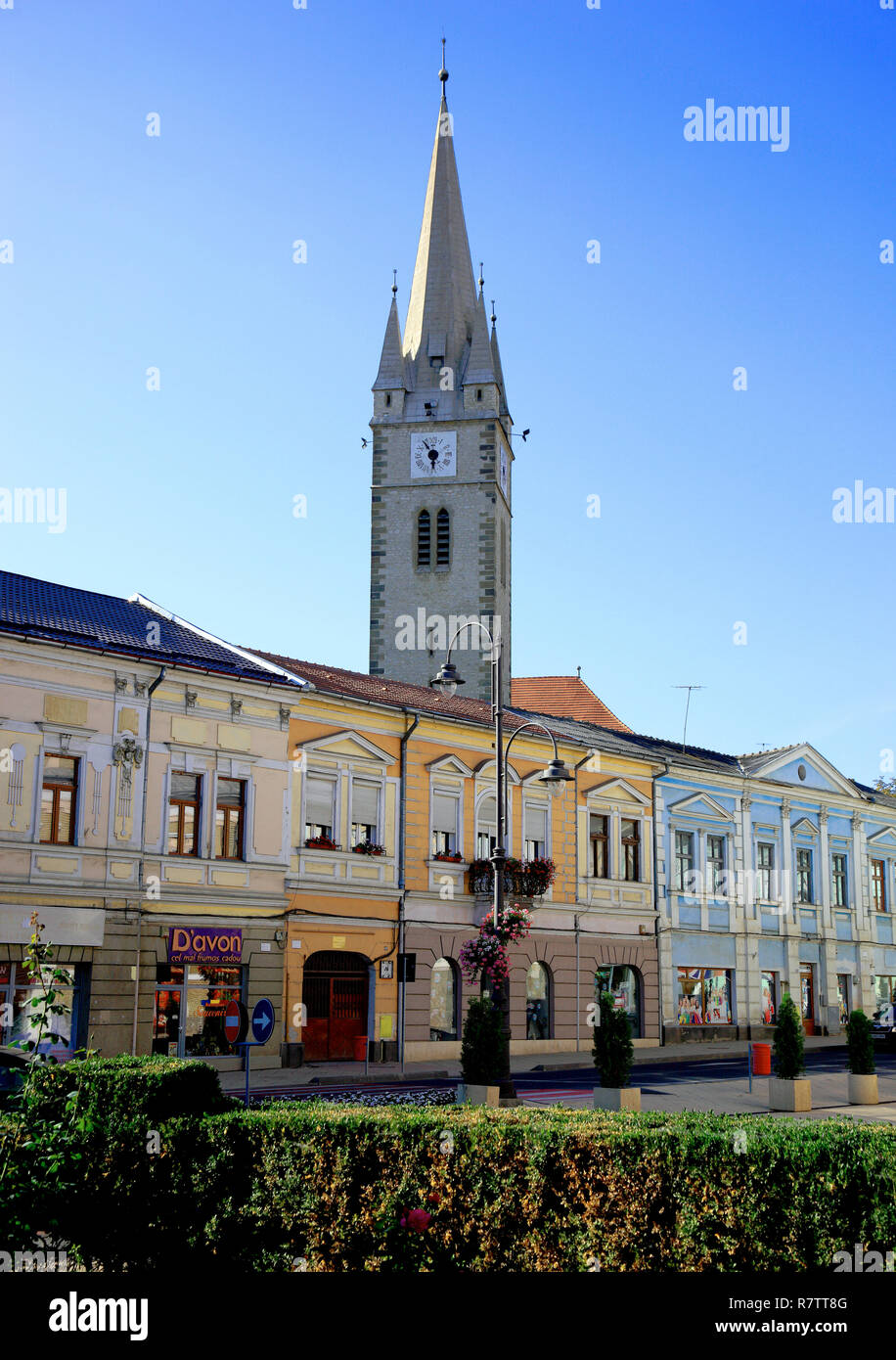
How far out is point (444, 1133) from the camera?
402 inches

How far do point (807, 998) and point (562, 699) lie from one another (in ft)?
55.4

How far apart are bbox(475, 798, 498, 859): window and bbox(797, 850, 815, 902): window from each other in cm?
1594

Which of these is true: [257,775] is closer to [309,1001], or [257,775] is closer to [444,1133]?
[309,1001]

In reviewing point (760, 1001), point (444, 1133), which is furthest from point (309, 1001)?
point (444, 1133)

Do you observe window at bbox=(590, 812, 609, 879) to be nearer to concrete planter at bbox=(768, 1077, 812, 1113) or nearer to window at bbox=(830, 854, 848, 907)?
window at bbox=(830, 854, 848, 907)

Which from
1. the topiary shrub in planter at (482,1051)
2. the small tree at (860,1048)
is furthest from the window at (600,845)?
the topiary shrub in planter at (482,1051)

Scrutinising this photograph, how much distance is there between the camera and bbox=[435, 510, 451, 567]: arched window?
63.8 m

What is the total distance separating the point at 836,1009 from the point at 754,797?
30.0ft

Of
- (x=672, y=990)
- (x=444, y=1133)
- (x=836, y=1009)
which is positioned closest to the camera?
(x=444, y=1133)

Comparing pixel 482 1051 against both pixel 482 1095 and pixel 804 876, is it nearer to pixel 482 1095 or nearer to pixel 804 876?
pixel 482 1095

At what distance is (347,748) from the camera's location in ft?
111

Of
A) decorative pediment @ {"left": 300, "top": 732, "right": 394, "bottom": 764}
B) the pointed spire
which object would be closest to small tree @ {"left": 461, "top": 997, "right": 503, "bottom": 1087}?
decorative pediment @ {"left": 300, "top": 732, "right": 394, "bottom": 764}

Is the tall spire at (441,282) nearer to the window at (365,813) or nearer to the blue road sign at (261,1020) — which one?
the window at (365,813)
